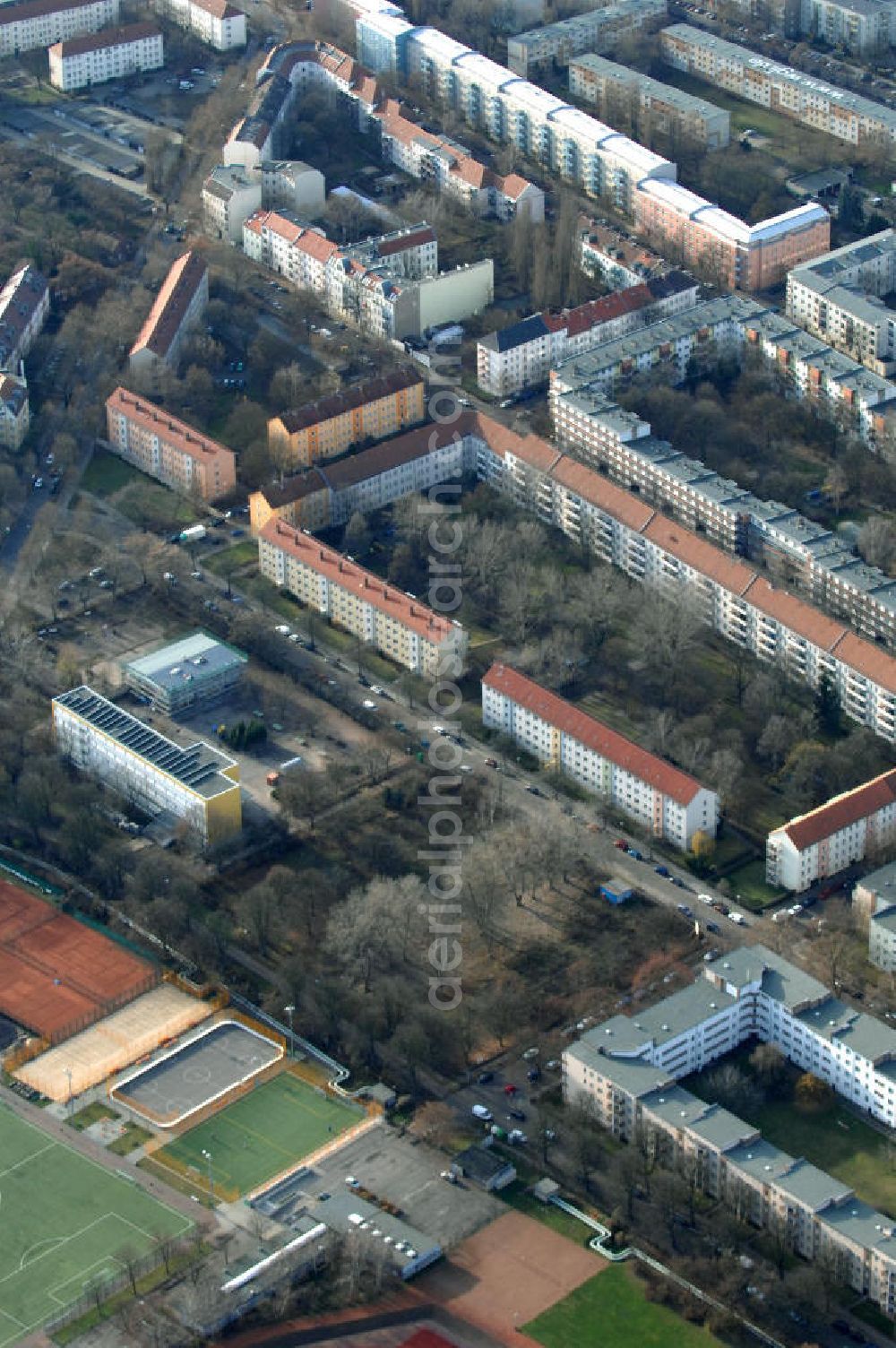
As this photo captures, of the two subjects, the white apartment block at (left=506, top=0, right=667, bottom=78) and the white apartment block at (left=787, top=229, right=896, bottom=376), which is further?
the white apartment block at (left=506, top=0, right=667, bottom=78)

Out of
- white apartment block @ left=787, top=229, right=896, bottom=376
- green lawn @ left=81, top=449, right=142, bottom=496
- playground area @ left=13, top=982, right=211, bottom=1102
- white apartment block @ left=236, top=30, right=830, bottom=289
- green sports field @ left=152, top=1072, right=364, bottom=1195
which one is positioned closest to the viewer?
green sports field @ left=152, top=1072, right=364, bottom=1195

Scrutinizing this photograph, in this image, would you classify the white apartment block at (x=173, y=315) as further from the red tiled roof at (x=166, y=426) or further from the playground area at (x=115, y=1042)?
the playground area at (x=115, y=1042)

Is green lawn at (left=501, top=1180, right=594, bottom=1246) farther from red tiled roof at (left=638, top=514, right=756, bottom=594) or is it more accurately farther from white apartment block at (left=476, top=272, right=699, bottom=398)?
white apartment block at (left=476, top=272, right=699, bottom=398)

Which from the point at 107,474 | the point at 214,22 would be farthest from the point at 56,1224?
the point at 214,22

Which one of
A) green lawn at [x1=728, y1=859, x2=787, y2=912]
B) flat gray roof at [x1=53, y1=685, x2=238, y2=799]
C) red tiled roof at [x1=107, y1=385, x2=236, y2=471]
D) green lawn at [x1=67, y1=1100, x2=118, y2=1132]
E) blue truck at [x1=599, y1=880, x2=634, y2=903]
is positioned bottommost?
green lawn at [x1=67, y1=1100, x2=118, y2=1132]

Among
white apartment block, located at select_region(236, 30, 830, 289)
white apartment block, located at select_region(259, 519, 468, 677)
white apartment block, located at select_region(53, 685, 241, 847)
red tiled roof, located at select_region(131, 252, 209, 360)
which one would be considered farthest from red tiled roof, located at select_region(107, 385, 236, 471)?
white apartment block, located at select_region(236, 30, 830, 289)

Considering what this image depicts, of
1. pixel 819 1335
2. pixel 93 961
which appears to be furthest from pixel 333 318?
pixel 819 1335

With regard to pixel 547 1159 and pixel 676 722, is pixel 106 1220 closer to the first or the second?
pixel 547 1159
